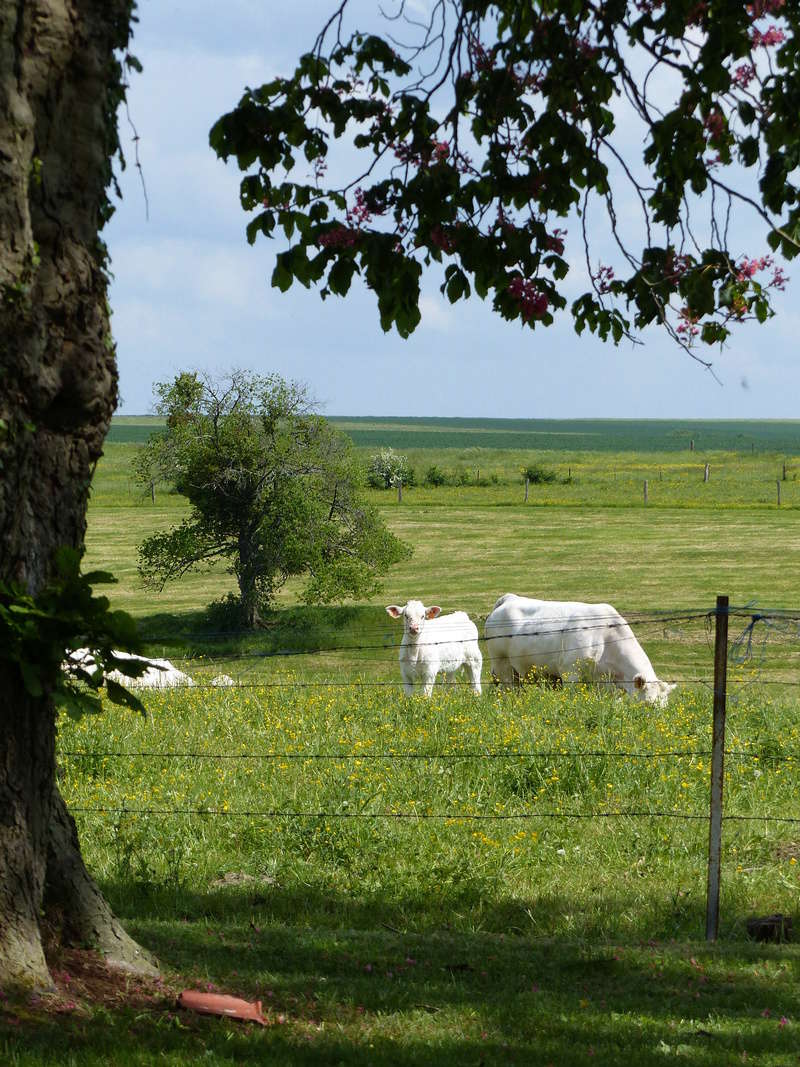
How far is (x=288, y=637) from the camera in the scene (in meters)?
28.9

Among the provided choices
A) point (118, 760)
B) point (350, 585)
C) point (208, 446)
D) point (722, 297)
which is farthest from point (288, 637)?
point (722, 297)

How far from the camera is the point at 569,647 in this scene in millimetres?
18469

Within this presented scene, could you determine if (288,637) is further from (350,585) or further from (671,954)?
(671,954)

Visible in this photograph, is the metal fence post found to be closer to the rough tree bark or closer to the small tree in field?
the rough tree bark

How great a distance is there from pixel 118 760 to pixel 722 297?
689cm

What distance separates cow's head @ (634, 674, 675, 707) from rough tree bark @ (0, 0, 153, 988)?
11589 millimetres

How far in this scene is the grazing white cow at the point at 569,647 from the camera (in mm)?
17312

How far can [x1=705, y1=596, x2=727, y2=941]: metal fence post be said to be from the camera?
7.23 m

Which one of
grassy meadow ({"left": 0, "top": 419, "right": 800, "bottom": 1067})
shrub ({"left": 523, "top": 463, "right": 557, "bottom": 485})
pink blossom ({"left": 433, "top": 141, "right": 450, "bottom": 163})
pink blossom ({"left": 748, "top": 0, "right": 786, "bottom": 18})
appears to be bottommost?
grassy meadow ({"left": 0, "top": 419, "right": 800, "bottom": 1067})

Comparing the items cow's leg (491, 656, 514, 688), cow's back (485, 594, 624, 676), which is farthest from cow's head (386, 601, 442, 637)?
cow's leg (491, 656, 514, 688)

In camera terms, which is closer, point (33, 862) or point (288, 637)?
point (33, 862)

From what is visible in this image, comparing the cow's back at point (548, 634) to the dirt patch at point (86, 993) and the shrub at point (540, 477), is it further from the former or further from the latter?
the shrub at point (540, 477)

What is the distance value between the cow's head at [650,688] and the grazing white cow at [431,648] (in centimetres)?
233

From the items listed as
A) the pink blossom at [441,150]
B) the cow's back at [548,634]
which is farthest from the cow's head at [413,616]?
the pink blossom at [441,150]
